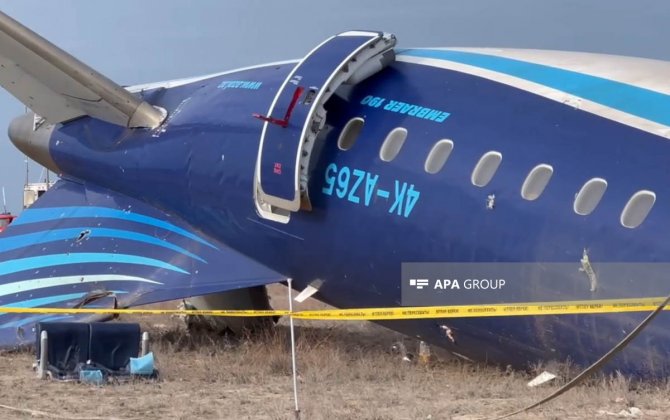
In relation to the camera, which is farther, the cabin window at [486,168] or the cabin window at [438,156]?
the cabin window at [438,156]

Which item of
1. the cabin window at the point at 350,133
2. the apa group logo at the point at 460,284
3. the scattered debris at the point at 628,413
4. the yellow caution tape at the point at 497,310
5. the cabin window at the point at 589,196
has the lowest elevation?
the scattered debris at the point at 628,413

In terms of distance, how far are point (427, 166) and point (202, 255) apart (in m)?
4.24

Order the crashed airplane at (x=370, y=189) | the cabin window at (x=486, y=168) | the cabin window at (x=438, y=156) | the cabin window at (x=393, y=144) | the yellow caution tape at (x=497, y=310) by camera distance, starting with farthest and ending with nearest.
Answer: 1. the cabin window at (x=393, y=144)
2. the cabin window at (x=438, y=156)
3. the cabin window at (x=486, y=168)
4. the crashed airplane at (x=370, y=189)
5. the yellow caution tape at (x=497, y=310)

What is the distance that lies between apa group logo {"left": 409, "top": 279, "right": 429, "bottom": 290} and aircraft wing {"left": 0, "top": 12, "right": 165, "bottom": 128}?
225 inches

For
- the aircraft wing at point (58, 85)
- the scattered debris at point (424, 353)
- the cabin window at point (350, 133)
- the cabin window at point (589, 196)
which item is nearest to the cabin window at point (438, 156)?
the cabin window at point (350, 133)

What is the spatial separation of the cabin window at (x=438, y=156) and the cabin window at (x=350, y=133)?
4.31ft

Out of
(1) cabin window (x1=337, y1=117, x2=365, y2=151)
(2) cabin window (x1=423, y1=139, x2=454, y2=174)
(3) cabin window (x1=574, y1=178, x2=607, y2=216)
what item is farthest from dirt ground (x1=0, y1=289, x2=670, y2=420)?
(1) cabin window (x1=337, y1=117, x2=365, y2=151)

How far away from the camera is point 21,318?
46.7 ft

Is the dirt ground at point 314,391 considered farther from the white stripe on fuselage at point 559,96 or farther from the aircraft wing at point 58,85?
the aircraft wing at point 58,85

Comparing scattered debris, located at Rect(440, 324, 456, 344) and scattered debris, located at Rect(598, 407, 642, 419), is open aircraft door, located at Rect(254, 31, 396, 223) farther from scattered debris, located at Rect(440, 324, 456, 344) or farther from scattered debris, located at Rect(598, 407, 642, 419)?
scattered debris, located at Rect(598, 407, 642, 419)

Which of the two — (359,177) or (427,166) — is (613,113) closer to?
(427,166)

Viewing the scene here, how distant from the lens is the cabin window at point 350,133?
11.8m

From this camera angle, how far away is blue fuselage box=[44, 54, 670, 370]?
29.6ft

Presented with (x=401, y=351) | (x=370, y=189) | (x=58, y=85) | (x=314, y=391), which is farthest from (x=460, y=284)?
(x=58, y=85)
